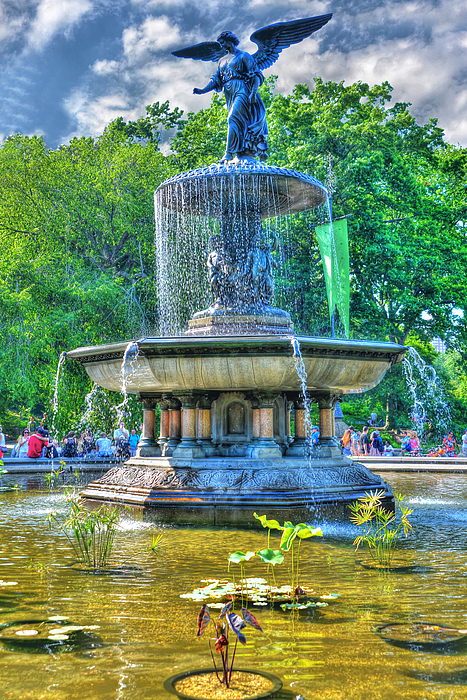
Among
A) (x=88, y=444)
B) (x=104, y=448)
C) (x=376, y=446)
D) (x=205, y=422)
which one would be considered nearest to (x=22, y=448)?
(x=104, y=448)

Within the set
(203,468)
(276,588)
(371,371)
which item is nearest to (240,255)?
(371,371)

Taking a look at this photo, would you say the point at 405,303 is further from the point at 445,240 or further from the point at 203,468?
the point at 203,468

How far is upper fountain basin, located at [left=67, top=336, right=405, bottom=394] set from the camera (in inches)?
321

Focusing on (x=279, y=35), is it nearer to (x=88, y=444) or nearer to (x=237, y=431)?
(x=237, y=431)

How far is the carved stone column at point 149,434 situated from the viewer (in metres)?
10.0

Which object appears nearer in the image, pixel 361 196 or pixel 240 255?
pixel 240 255

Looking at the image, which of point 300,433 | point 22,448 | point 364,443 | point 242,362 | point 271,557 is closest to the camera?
point 271,557

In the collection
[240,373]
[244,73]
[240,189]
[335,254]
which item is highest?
[244,73]

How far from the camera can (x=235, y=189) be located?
1036 centimetres

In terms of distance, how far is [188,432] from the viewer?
9.07 m

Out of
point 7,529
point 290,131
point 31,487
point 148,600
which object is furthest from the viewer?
point 290,131

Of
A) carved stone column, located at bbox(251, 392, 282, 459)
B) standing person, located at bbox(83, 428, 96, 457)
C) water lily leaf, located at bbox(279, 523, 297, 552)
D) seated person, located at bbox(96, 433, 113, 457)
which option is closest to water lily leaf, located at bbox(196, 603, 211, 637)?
water lily leaf, located at bbox(279, 523, 297, 552)

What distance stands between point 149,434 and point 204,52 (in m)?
6.09

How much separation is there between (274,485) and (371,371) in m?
Result: 2.25
